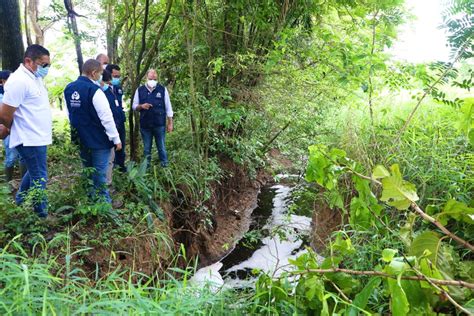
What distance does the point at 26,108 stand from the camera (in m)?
3.42

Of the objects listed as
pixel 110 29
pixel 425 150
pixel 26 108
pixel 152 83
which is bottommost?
pixel 425 150

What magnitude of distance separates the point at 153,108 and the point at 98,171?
1.68 m

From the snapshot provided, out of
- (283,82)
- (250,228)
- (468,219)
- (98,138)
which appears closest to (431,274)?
(468,219)

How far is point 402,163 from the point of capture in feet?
13.1

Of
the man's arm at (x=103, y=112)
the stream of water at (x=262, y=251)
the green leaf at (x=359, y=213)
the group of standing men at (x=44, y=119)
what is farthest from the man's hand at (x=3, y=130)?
the green leaf at (x=359, y=213)

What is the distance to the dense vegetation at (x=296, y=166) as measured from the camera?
74.9 inches

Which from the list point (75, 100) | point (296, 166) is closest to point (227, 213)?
point (296, 166)

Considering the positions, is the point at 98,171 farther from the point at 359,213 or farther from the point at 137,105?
the point at 359,213

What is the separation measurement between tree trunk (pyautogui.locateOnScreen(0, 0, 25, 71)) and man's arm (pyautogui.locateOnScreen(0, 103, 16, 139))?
1.47 metres

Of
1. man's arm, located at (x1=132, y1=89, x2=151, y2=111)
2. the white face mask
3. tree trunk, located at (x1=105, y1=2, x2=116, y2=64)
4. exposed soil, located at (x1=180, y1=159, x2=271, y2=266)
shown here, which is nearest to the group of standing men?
man's arm, located at (x1=132, y1=89, x2=151, y2=111)

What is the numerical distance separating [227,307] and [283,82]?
151 inches

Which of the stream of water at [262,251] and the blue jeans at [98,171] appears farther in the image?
the stream of water at [262,251]

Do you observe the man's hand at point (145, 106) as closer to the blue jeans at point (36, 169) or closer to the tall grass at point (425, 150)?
the blue jeans at point (36, 169)

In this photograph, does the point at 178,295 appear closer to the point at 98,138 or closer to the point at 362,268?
the point at 362,268
